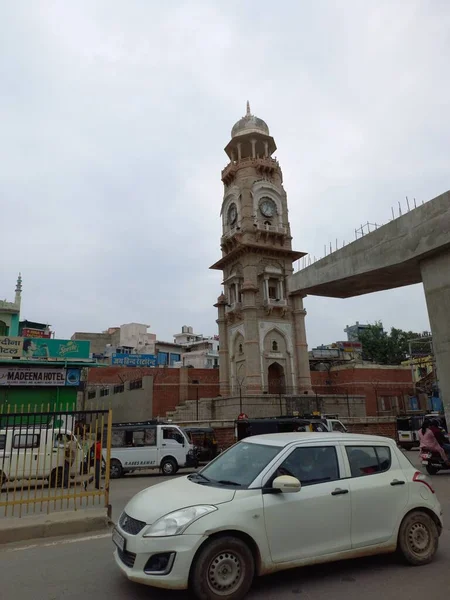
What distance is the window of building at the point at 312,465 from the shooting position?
4.95m

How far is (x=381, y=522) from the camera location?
5082mm

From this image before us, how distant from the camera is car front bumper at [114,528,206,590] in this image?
403 centimetres

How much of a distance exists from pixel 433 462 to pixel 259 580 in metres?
11.3

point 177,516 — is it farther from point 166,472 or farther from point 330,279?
point 166,472

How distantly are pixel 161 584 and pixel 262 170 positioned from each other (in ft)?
124

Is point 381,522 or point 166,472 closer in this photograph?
point 381,522

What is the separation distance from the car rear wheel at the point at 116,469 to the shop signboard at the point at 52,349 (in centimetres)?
1160

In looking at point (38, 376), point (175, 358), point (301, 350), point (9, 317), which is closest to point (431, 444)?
point (38, 376)

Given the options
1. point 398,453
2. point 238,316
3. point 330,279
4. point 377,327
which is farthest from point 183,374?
point 377,327

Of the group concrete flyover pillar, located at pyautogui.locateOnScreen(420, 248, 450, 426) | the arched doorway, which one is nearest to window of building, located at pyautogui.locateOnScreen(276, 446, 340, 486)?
concrete flyover pillar, located at pyautogui.locateOnScreen(420, 248, 450, 426)

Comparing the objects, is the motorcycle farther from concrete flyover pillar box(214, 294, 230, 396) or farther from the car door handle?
concrete flyover pillar box(214, 294, 230, 396)

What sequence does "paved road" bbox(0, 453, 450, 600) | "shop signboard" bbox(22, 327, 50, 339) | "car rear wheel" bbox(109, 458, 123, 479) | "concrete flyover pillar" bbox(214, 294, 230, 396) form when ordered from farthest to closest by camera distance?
"shop signboard" bbox(22, 327, 50, 339)
"concrete flyover pillar" bbox(214, 294, 230, 396)
"car rear wheel" bbox(109, 458, 123, 479)
"paved road" bbox(0, 453, 450, 600)

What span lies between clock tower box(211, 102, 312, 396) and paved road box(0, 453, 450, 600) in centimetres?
2683

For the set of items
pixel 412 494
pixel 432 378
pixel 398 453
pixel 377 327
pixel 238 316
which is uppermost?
pixel 377 327
